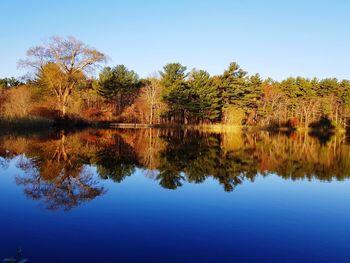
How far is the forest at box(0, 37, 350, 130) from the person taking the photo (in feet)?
134

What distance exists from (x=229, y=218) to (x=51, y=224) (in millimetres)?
3595

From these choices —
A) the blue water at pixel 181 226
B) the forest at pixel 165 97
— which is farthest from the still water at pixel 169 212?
the forest at pixel 165 97

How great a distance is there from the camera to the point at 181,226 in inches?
261

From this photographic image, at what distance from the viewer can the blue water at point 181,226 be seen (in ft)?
17.2

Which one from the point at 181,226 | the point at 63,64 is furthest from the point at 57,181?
the point at 63,64

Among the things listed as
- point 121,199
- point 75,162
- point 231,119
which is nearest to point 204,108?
point 231,119

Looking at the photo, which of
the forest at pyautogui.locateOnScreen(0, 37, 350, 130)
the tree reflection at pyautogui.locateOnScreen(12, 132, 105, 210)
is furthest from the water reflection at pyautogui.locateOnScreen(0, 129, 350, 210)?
the forest at pyautogui.locateOnScreen(0, 37, 350, 130)

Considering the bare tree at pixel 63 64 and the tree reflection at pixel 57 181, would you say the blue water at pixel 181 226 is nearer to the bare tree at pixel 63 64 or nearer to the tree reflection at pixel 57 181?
the tree reflection at pixel 57 181

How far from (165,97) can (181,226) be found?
50.6 m

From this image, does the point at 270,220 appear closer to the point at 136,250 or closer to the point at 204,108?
the point at 136,250

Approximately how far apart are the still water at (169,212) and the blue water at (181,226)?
0.7 inches

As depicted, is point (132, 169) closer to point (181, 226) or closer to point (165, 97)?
point (181, 226)

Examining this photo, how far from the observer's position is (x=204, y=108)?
56500mm

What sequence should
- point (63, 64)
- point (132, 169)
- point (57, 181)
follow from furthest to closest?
point (63, 64), point (132, 169), point (57, 181)
